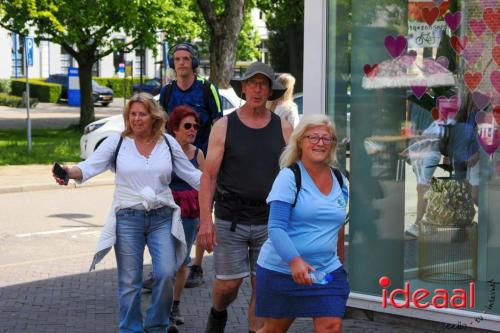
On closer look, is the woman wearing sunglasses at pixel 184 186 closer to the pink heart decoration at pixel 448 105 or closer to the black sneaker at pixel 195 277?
the black sneaker at pixel 195 277

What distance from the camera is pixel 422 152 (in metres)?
7.10

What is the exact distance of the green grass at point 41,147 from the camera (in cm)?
2152

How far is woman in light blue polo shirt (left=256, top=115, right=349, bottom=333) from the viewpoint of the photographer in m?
4.86

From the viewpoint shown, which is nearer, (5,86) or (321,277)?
(321,277)

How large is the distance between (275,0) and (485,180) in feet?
109

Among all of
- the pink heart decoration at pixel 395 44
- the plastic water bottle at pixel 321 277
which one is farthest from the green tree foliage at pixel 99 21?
the plastic water bottle at pixel 321 277

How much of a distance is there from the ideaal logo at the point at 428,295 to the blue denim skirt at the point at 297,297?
220 centimetres

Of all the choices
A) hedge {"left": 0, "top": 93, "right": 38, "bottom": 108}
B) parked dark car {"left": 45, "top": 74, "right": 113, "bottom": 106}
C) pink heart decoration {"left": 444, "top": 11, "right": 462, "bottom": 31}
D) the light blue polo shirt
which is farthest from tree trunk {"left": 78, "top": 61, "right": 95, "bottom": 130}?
the light blue polo shirt

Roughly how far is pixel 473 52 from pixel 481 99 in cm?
32

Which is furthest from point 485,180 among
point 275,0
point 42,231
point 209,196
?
point 275,0

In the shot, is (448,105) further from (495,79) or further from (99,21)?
(99,21)

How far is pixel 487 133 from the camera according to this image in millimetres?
6793

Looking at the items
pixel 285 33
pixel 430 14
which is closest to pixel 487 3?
pixel 430 14

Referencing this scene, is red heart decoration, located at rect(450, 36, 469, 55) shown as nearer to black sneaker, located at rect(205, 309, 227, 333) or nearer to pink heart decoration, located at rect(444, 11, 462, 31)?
pink heart decoration, located at rect(444, 11, 462, 31)
